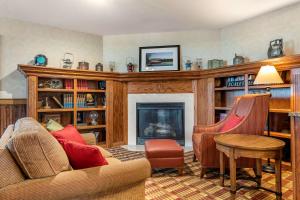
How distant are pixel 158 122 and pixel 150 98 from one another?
0.55 metres

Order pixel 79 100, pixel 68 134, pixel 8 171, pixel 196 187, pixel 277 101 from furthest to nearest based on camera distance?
pixel 79 100, pixel 277 101, pixel 196 187, pixel 68 134, pixel 8 171

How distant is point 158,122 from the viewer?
4.58 m

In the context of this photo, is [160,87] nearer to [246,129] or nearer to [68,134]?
[246,129]

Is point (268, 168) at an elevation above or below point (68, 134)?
below

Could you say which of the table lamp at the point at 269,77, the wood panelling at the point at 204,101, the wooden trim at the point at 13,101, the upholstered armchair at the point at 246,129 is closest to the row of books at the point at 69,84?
the wooden trim at the point at 13,101

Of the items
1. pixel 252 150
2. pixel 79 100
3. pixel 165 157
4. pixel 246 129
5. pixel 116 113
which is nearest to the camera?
pixel 252 150

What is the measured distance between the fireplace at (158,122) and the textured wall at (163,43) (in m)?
1.05

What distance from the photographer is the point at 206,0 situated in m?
3.11

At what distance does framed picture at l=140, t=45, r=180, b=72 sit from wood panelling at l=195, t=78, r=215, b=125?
64cm

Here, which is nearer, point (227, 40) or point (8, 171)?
point (8, 171)

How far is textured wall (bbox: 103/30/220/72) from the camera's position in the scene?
4438 mm

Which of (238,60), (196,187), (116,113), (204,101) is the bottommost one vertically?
(196,187)

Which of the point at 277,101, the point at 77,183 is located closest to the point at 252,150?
the point at 77,183

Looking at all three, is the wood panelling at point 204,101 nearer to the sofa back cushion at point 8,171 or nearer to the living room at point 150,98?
the living room at point 150,98
